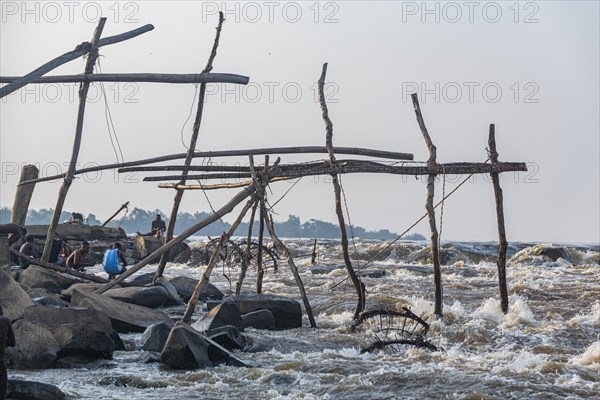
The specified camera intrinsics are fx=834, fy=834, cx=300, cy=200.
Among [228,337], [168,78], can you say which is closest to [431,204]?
[228,337]

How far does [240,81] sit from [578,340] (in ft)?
25.8

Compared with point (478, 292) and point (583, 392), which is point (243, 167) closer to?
point (583, 392)

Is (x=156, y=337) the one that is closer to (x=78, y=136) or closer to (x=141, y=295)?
(x=141, y=295)

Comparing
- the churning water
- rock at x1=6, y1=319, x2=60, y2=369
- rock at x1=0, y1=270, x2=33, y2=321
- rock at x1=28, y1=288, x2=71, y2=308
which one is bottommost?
the churning water

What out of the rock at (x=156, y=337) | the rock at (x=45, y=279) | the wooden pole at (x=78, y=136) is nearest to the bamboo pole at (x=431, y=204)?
the rock at (x=156, y=337)

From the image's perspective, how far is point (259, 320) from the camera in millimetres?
15031

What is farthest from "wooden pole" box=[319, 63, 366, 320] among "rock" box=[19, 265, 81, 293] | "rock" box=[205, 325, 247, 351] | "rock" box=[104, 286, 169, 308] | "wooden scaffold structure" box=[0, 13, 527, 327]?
"rock" box=[19, 265, 81, 293]

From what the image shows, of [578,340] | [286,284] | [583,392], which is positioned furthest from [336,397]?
[286,284]

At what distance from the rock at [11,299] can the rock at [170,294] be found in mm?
5482

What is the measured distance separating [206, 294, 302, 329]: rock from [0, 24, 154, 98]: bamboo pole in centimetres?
506

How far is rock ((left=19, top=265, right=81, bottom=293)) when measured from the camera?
18062mm

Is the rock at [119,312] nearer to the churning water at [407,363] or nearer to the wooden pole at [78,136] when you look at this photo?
the churning water at [407,363]

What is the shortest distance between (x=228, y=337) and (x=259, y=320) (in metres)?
2.54

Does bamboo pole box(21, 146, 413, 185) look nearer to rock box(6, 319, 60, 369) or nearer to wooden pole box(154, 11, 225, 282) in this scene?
wooden pole box(154, 11, 225, 282)
